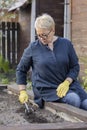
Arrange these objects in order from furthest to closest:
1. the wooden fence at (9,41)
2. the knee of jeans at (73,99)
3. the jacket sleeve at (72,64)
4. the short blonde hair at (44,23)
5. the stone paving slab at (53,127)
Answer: the wooden fence at (9,41) < the jacket sleeve at (72,64) < the knee of jeans at (73,99) < the short blonde hair at (44,23) < the stone paving slab at (53,127)

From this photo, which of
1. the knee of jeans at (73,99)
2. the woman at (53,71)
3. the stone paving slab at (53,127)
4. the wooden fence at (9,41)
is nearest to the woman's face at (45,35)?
the woman at (53,71)

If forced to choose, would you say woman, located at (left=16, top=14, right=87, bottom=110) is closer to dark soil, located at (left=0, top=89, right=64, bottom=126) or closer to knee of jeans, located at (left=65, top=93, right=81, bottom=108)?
knee of jeans, located at (left=65, top=93, right=81, bottom=108)

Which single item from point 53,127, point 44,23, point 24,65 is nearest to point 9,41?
point 24,65

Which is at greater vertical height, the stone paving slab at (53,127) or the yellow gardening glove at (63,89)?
the yellow gardening glove at (63,89)

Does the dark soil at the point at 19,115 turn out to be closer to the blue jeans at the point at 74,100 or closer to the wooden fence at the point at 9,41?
the blue jeans at the point at 74,100

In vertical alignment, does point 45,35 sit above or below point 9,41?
above

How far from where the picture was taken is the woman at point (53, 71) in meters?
5.51

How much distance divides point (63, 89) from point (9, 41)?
1132cm

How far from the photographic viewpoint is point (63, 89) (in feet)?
17.9

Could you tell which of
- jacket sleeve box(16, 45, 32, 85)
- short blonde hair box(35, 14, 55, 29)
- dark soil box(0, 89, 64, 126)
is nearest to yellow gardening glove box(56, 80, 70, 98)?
dark soil box(0, 89, 64, 126)

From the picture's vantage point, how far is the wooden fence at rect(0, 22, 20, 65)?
54.1 feet

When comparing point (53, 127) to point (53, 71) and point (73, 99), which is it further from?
point (53, 71)

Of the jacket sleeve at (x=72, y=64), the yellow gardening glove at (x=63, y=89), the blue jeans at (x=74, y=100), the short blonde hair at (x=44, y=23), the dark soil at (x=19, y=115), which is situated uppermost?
the short blonde hair at (x=44, y=23)

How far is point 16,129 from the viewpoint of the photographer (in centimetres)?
398
